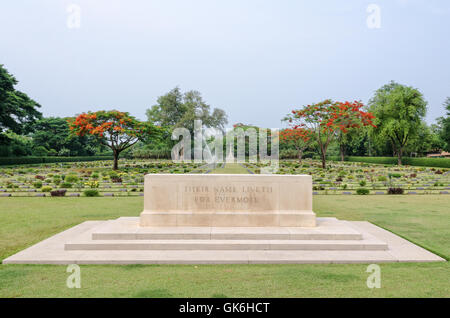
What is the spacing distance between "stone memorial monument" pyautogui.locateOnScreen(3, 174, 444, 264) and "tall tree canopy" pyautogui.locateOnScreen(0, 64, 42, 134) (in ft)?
135

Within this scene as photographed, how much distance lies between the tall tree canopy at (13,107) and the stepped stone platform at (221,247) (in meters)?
41.9

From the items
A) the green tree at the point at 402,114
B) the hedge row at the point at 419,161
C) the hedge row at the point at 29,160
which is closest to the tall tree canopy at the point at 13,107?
the hedge row at the point at 29,160

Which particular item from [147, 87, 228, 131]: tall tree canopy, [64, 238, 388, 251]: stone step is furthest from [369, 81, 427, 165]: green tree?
[64, 238, 388, 251]: stone step

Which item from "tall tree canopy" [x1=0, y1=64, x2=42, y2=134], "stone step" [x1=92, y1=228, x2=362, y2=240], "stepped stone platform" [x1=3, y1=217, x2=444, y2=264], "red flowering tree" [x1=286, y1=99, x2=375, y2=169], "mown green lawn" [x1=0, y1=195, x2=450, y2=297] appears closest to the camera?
"mown green lawn" [x1=0, y1=195, x2=450, y2=297]

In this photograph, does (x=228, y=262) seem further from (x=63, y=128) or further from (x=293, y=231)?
(x=63, y=128)

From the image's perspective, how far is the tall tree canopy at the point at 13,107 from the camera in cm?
3964

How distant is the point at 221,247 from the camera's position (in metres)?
6.31

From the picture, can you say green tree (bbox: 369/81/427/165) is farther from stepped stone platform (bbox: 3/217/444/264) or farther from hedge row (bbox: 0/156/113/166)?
hedge row (bbox: 0/156/113/166)

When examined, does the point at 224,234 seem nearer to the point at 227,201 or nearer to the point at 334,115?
the point at 227,201

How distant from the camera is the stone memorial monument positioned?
5836mm

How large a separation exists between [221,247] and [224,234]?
16.7 inches

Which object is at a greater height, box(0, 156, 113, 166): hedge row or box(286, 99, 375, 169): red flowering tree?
box(286, 99, 375, 169): red flowering tree

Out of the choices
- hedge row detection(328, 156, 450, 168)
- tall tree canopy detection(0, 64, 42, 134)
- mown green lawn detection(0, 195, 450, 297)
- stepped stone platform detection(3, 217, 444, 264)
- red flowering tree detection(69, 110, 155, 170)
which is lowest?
mown green lawn detection(0, 195, 450, 297)
